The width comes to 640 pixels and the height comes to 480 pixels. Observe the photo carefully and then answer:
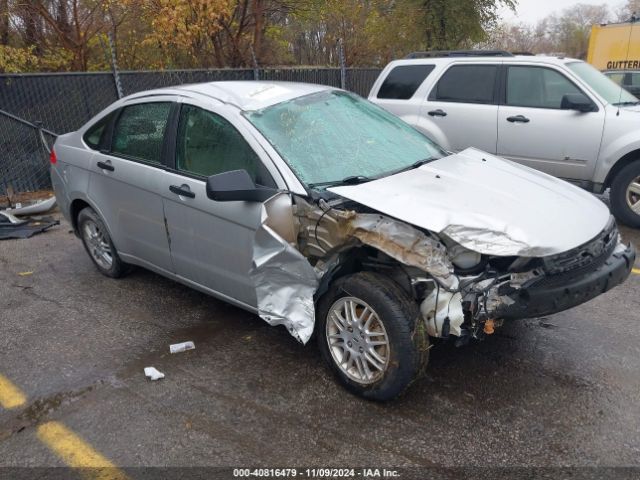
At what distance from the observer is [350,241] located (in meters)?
3.09

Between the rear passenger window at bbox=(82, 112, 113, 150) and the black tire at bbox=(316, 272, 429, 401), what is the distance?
112 inches

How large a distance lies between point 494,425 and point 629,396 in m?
0.83

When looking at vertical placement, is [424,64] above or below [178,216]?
above

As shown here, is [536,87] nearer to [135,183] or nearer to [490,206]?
[490,206]

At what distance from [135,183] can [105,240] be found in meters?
0.96

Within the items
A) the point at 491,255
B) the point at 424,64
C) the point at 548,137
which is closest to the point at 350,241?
the point at 491,255

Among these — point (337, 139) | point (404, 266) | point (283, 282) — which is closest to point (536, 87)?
point (337, 139)

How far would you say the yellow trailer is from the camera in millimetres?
16000

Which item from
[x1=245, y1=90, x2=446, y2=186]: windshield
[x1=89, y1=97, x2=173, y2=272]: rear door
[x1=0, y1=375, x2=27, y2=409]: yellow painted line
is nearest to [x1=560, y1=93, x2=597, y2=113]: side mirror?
[x1=245, y1=90, x2=446, y2=186]: windshield

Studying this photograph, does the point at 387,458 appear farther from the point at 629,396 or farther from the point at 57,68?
the point at 57,68

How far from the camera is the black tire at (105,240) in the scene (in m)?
4.97

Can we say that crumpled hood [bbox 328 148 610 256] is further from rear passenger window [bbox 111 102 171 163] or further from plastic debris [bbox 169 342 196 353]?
rear passenger window [bbox 111 102 171 163]

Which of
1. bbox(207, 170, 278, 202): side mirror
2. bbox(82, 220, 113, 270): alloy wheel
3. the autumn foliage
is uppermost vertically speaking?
the autumn foliage

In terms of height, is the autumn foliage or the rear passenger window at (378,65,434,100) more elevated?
the autumn foliage
